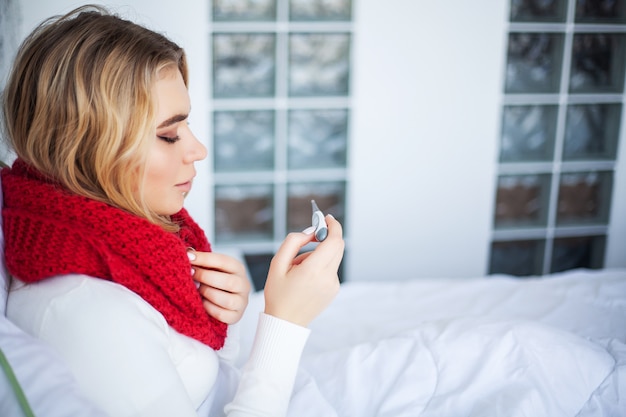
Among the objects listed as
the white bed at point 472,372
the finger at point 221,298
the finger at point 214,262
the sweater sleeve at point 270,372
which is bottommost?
the white bed at point 472,372

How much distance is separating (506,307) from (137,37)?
116 cm

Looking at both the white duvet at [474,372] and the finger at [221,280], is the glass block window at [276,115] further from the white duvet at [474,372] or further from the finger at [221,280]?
the finger at [221,280]

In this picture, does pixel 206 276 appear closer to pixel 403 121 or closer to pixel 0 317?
pixel 0 317

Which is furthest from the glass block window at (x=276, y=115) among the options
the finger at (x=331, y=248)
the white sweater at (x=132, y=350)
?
the white sweater at (x=132, y=350)

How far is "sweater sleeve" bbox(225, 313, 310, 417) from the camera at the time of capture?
969 millimetres

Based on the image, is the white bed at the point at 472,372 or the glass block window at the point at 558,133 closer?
the white bed at the point at 472,372

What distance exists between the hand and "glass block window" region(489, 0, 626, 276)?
1.82 meters

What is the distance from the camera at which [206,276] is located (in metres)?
1.15

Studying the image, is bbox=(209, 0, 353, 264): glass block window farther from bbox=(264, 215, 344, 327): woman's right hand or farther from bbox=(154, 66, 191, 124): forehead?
bbox=(264, 215, 344, 327): woman's right hand

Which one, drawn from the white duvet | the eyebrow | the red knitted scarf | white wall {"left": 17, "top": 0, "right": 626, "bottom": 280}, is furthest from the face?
white wall {"left": 17, "top": 0, "right": 626, "bottom": 280}

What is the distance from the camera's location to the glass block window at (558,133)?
8.60ft

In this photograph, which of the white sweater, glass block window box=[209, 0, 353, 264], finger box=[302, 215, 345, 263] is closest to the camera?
the white sweater

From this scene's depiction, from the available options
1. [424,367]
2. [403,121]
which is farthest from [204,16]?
[424,367]

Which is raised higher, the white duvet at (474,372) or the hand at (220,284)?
the hand at (220,284)
